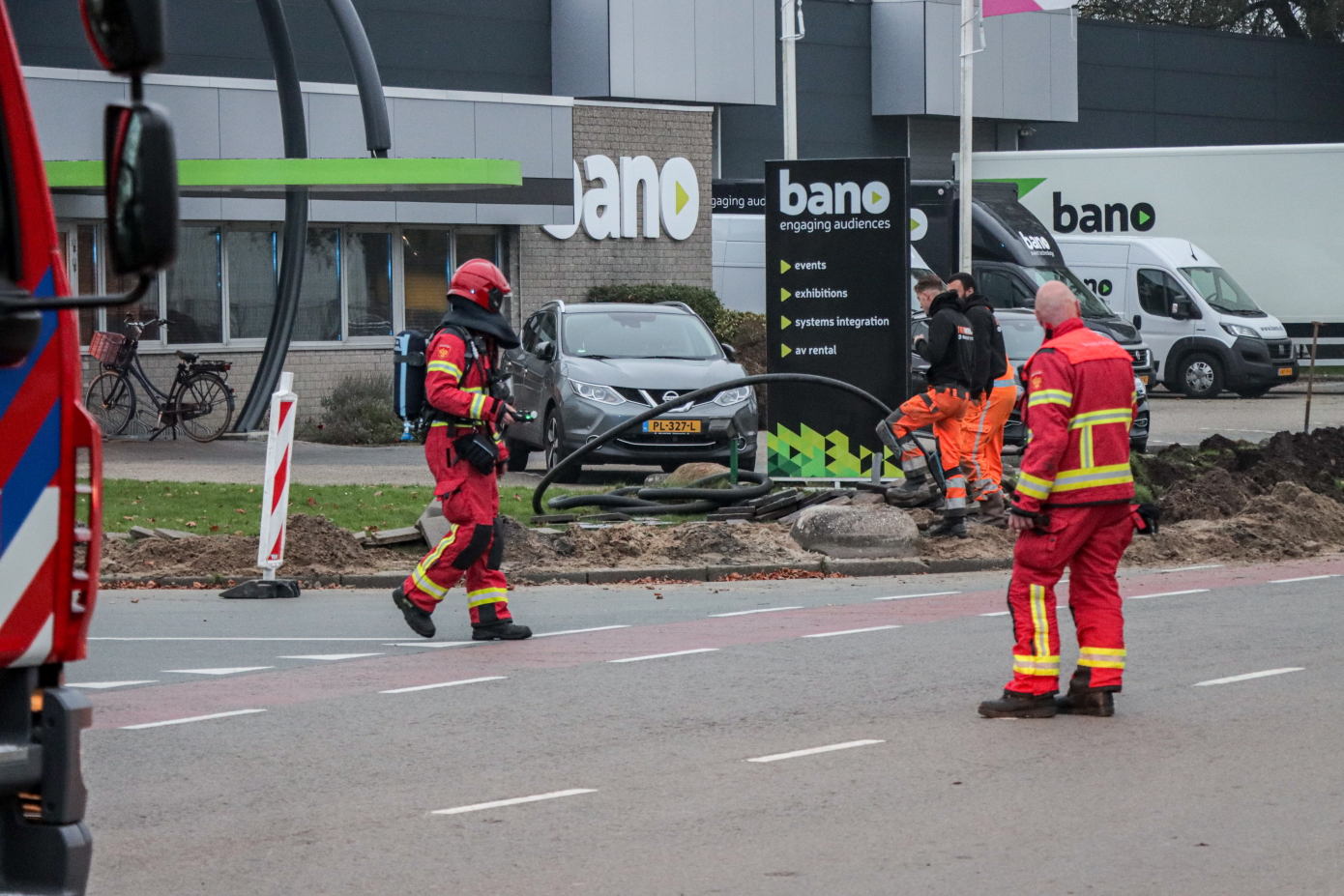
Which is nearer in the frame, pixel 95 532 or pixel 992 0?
pixel 95 532

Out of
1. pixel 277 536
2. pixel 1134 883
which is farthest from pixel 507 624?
pixel 1134 883

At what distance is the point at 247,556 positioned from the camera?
14.0 meters

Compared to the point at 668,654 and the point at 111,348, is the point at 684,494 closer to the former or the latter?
the point at 668,654

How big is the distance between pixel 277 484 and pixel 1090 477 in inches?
254

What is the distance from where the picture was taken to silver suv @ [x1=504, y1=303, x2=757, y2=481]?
19156 millimetres

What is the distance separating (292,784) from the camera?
280 inches

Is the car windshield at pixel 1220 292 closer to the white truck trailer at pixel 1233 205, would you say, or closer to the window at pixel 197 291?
the white truck trailer at pixel 1233 205

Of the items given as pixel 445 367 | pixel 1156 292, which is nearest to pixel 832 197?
pixel 445 367

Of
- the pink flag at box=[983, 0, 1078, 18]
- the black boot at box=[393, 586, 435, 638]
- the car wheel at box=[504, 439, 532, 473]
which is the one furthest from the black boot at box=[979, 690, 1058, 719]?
the pink flag at box=[983, 0, 1078, 18]

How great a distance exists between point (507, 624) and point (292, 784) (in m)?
3.67

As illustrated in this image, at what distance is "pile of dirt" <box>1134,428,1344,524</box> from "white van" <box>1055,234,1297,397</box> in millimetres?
13170

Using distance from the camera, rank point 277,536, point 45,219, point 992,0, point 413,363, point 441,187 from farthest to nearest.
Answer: point 992,0 < point 441,187 < point 277,536 < point 413,363 < point 45,219

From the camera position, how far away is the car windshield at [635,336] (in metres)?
20.4

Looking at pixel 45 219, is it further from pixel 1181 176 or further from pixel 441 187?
pixel 1181 176
